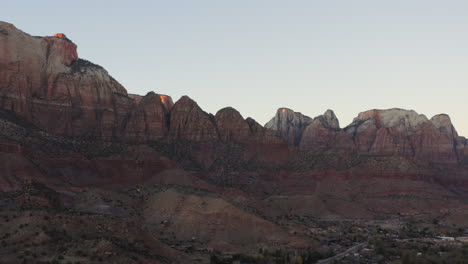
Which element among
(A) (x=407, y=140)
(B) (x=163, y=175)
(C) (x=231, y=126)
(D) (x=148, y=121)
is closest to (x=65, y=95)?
(D) (x=148, y=121)

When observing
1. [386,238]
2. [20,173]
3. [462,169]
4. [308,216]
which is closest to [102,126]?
[20,173]

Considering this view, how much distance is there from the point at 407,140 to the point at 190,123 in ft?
286

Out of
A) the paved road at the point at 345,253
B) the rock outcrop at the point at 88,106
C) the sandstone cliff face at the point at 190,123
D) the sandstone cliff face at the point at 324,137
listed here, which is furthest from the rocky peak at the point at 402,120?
the paved road at the point at 345,253

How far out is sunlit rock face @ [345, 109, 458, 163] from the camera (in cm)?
17700

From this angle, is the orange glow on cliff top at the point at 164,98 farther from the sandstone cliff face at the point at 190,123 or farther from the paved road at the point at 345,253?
the paved road at the point at 345,253

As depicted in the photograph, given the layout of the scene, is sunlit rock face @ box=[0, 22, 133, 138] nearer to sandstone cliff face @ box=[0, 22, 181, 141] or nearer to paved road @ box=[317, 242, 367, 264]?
sandstone cliff face @ box=[0, 22, 181, 141]

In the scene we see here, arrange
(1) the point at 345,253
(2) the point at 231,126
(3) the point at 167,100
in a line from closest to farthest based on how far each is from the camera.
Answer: (1) the point at 345,253 → (2) the point at 231,126 → (3) the point at 167,100

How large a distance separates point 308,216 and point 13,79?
230 feet

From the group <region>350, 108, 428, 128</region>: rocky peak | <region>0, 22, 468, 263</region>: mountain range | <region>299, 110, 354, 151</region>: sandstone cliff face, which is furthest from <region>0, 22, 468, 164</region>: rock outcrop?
<region>350, 108, 428, 128</region>: rocky peak

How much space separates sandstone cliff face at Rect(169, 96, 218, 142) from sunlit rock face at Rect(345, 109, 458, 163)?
6478 centimetres

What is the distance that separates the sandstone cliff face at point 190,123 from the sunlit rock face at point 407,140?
213ft

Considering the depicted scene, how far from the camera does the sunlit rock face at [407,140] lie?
6969 inches

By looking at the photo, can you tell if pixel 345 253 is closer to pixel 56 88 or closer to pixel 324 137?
pixel 56 88

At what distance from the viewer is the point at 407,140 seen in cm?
18388
